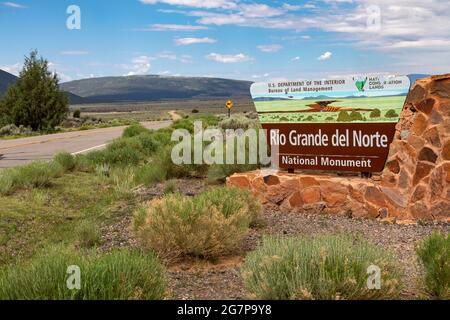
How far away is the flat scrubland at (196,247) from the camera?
4891 mm

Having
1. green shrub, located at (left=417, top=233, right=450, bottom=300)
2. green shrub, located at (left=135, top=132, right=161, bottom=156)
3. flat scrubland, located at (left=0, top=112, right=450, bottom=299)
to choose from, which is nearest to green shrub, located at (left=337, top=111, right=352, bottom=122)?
flat scrubland, located at (left=0, top=112, right=450, bottom=299)

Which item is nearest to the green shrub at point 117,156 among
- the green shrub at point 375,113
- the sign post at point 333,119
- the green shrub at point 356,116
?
the sign post at point 333,119

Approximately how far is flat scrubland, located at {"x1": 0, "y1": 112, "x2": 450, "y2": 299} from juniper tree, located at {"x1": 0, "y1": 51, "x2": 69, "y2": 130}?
2911 cm

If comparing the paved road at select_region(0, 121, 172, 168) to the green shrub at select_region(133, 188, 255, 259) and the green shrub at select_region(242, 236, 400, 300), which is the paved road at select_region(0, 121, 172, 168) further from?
the green shrub at select_region(242, 236, 400, 300)

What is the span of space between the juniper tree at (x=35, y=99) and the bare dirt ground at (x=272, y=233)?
34.2 m

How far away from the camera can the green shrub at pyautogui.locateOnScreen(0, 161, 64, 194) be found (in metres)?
13.1

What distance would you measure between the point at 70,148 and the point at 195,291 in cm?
2027

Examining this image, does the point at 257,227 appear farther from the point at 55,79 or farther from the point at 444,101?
the point at 55,79

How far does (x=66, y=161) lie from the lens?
1722 cm

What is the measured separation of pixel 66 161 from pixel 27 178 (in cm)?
323

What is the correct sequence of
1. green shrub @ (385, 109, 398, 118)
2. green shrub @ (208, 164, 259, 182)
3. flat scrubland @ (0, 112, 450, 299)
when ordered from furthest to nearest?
green shrub @ (208, 164, 259, 182)
green shrub @ (385, 109, 398, 118)
flat scrubland @ (0, 112, 450, 299)

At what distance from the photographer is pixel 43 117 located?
4266 centimetres

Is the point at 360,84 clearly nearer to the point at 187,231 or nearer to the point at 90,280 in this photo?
the point at 187,231

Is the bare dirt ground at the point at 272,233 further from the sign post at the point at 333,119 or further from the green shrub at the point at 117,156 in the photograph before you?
the green shrub at the point at 117,156
